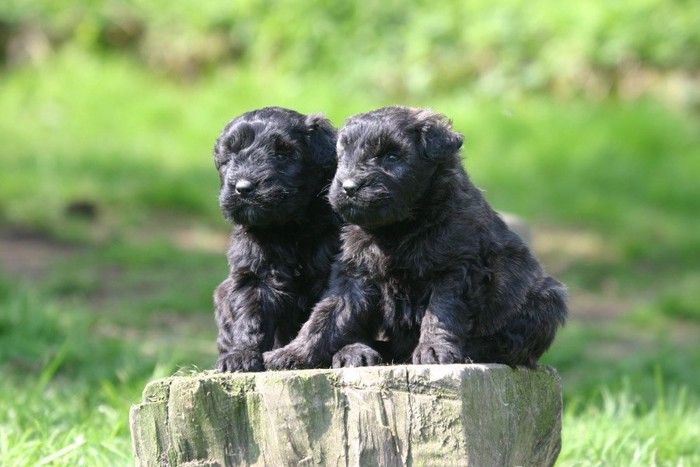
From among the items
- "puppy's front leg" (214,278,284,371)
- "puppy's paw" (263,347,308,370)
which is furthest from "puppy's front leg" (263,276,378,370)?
"puppy's front leg" (214,278,284,371)

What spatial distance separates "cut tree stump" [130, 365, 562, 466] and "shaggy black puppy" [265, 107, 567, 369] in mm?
239

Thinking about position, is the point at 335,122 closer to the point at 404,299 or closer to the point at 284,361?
the point at 404,299

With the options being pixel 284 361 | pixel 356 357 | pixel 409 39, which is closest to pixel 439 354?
pixel 356 357

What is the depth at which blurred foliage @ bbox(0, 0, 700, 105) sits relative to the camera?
14289mm

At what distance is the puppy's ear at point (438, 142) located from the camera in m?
4.37

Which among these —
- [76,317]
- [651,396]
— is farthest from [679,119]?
[76,317]

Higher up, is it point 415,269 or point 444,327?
point 415,269

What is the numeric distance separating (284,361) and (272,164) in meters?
0.88

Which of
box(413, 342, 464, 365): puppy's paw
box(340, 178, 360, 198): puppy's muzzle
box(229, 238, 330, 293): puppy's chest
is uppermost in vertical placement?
box(340, 178, 360, 198): puppy's muzzle

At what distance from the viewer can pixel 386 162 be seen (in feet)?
14.2

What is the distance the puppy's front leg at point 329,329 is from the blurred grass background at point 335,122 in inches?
125

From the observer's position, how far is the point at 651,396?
27.7 ft

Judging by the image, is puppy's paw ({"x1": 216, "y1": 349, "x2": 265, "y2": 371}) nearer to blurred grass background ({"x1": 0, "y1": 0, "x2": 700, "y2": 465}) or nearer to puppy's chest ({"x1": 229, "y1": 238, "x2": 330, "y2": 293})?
puppy's chest ({"x1": 229, "y1": 238, "x2": 330, "y2": 293})

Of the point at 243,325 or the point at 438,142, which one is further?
the point at 243,325
